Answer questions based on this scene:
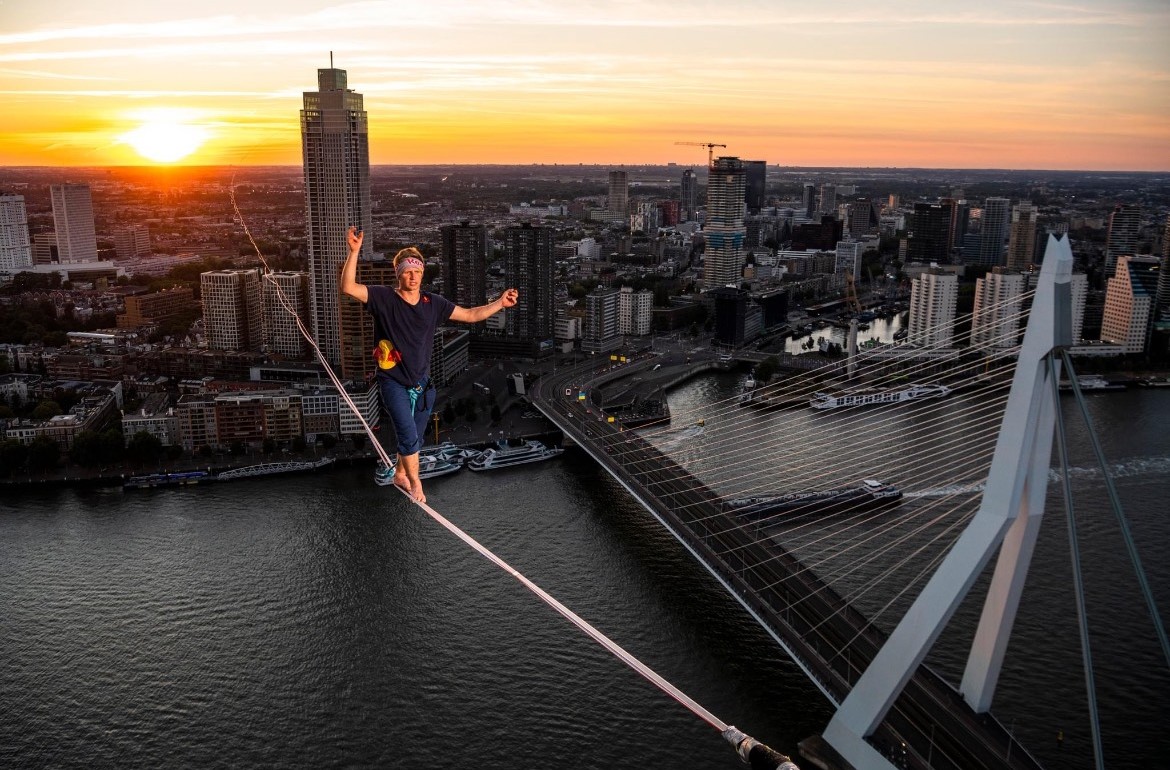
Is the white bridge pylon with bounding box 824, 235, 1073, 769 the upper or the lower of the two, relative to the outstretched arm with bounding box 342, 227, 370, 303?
lower

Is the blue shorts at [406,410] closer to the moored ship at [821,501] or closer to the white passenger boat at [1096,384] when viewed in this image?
the moored ship at [821,501]

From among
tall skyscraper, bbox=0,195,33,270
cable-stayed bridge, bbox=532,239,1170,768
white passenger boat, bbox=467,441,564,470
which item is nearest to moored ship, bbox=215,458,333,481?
white passenger boat, bbox=467,441,564,470

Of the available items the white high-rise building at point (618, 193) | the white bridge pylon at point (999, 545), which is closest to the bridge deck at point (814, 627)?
the white bridge pylon at point (999, 545)

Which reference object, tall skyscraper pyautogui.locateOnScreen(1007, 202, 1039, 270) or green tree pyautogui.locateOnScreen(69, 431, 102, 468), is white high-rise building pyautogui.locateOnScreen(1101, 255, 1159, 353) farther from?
green tree pyautogui.locateOnScreen(69, 431, 102, 468)

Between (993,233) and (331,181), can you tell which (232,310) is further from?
(993,233)

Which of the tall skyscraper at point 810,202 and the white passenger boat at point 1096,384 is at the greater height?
the tall skyscraper at point 810,202

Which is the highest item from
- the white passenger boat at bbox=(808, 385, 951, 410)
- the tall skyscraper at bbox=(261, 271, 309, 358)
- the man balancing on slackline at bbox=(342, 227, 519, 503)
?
the man balancing on slackline at bbox=(342, 227, 519, 503)

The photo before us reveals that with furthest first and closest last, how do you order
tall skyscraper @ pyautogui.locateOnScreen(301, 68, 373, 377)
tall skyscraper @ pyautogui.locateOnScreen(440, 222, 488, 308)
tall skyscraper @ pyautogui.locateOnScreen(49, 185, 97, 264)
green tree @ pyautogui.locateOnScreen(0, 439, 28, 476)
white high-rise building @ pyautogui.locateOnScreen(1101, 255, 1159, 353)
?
tall skyscraper @ pyautogui.locateOnScreen(49, 185, 97, 264) → tall skyscraper @ pyautogui.locateOnScreen(440, 222, 488, 308) → white high-rise building @ pyautogui.locateOnScreen(1101, 255, 1159, 353) → tall skyscraper @ pyautogui.locateOnScreen(301, 68, 373, 377) → green tree @ pyautogui.locateOnScreen(0, 439, 28, 476)
